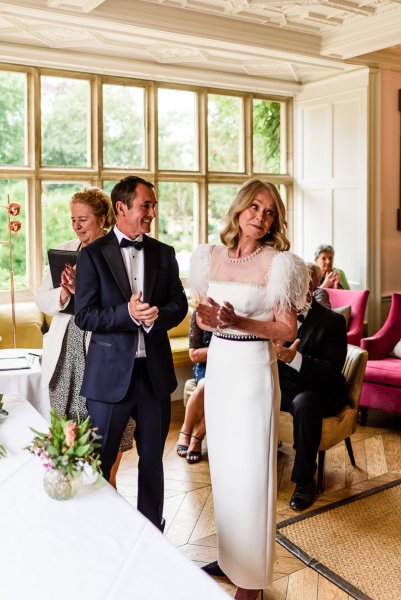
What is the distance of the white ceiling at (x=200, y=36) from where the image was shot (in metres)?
4.74

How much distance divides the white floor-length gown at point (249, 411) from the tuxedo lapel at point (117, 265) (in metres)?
0.36

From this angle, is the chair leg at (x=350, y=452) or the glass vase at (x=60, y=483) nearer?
the glass vase at (x=60, y=483)

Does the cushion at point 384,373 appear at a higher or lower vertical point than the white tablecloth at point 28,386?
lower

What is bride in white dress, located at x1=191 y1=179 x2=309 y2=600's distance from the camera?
2.46m

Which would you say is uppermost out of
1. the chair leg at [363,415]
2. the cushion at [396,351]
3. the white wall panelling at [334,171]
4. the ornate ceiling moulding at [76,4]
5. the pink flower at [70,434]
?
the ornate ceiling moulding at [76,4]

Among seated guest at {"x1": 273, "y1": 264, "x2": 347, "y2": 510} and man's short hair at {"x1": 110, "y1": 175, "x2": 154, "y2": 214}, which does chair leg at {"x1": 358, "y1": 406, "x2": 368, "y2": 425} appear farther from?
man's short hair at {"x1": 110, "y1": 175, "x2": 154, "y2": 214}

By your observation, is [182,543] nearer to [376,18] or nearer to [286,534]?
[286,534]

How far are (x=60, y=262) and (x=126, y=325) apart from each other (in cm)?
82

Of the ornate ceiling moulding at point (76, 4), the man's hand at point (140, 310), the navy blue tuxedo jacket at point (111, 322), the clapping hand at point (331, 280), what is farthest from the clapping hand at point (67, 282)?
the clapping hand at point (331, 280)

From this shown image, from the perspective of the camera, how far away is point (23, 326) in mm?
5383

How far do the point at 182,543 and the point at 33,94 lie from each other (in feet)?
13.5

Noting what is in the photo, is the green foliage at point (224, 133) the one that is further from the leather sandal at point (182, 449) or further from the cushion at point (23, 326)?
the leather sandal at point (182, 449)

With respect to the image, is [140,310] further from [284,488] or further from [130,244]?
[284,488]

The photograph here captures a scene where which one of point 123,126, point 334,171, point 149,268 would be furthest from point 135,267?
point 334,171
